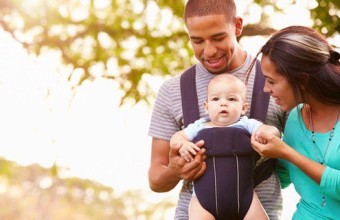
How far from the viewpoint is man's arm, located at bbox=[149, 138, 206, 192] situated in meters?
3.28

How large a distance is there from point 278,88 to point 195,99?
44 cm

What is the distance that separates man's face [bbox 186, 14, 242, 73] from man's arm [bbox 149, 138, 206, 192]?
36 centimetres

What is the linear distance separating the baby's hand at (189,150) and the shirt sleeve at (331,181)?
49cm

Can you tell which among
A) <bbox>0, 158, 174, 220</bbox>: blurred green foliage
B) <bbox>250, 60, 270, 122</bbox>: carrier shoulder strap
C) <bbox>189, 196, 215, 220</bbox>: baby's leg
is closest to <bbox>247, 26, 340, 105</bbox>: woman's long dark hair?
<bbox>250, 60, 270, 122</bbox>: carrier shoulder strap

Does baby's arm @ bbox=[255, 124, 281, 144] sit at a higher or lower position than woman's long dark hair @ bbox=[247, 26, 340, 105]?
lower

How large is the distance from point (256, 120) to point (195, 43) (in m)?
0.41

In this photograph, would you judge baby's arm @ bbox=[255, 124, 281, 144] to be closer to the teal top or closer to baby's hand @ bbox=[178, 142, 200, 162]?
the teal top

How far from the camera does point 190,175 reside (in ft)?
10.8

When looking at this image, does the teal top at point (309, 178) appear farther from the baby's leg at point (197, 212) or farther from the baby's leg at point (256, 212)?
the baby's leg at point (197, 212)

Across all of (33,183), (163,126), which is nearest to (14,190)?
(33,183)

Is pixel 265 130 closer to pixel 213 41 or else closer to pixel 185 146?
pixel 185 146

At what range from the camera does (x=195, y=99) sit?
3.48 m

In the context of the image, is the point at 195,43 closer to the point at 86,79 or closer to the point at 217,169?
the point at 217,169

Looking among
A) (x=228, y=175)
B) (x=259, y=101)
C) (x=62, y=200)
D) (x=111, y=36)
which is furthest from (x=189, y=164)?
(x=62, y=200)
